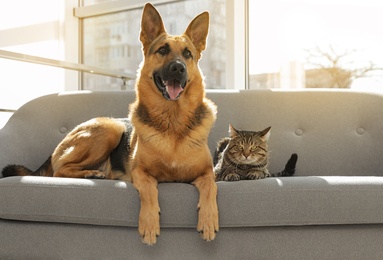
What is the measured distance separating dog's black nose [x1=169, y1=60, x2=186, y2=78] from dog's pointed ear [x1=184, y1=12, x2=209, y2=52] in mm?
313

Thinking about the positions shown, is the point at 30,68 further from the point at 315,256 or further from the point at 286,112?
the point at 315,256

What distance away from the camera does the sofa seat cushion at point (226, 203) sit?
1894mm

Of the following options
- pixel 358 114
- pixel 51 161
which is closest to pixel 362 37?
pixel 358 114

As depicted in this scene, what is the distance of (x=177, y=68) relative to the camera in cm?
204

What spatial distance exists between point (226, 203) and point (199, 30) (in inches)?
36.5

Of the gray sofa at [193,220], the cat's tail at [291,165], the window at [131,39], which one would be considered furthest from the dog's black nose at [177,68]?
the window at [131,39]

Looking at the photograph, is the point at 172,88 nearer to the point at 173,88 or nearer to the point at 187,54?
the point at 173,88

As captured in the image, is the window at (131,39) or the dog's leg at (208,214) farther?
the window at (131,39)

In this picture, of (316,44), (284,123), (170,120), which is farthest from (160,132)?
(316,44)

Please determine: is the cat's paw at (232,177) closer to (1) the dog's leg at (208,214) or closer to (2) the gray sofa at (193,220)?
(2) the gray sofa at (193,220)

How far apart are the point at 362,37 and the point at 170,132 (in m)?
2.20

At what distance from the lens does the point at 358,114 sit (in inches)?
112

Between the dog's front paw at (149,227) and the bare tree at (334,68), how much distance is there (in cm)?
240

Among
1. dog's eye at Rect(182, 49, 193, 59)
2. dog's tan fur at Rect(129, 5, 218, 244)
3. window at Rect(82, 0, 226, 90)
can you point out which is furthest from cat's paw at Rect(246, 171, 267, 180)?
window at Rect(82, 0, 226, 90)
